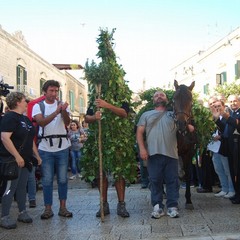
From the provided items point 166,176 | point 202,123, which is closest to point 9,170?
point 166,176

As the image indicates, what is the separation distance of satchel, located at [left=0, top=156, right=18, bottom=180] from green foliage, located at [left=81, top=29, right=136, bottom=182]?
44.6 inches

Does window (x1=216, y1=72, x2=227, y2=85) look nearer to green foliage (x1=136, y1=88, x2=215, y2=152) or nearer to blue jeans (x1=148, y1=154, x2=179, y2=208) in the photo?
green foliage (x1=136, y1=88, x2=215, y2=152)

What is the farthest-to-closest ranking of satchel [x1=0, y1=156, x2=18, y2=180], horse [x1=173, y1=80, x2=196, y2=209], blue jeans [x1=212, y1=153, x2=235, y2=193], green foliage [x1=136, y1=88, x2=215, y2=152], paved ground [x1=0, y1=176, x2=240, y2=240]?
1. blue jeans [x1=212, y1=153, x2=235, y2=193]
2. green foliage [x1=136, y1=88, x2=215, y2=152]
3. horse [x1=173, y1=80, x2=196, y2=209]
4. satchel [x1=0, y1=156, x2=18, y2=180]
5. paved ground [x1=0, y1=176, x2=240, y2=240]

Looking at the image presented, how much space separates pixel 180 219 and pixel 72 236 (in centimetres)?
170

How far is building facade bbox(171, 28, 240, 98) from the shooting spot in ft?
98.4

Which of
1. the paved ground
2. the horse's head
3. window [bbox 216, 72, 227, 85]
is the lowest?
the paved ground

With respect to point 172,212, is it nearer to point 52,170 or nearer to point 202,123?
point 202,123

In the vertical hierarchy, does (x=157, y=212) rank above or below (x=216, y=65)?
below

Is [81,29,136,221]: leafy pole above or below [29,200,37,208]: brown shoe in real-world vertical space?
above

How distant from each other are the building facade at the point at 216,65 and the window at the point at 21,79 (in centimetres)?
1168

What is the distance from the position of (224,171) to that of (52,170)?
369cm

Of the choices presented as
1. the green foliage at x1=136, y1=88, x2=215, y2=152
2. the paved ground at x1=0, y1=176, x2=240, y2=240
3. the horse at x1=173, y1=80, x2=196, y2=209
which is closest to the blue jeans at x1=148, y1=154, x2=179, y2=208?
the paved ground at x1=0, y1=176, x2=240, y2=240

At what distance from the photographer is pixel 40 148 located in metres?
6.93

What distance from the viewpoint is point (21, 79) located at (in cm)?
3091
